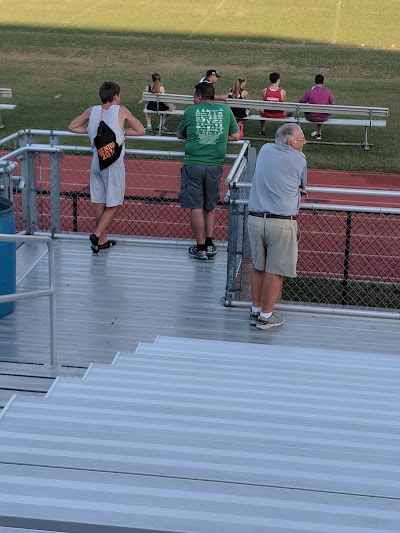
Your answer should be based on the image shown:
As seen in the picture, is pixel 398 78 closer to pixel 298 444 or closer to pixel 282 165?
pixel 282 165

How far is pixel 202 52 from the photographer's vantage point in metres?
27.5

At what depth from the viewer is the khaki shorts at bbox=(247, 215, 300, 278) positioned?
268 inches

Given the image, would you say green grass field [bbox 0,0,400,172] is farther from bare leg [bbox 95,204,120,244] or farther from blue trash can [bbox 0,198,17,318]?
blue trash can [bbox 0,198,17,318]

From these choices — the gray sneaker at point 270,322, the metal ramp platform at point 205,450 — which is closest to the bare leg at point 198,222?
the gray sneaker at point 270,322

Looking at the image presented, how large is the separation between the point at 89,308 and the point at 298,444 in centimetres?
380

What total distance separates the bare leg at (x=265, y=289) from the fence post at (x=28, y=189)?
283 centimetres

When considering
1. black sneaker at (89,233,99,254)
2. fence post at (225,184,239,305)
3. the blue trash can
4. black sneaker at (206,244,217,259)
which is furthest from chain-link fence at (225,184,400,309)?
the blue trash can

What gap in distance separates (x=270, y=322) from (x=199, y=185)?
1690mm

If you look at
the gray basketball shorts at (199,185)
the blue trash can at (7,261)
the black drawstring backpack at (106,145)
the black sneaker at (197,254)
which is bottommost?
the black sneaker at (197,254)

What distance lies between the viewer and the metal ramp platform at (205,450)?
9.65 feet

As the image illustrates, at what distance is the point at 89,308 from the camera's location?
7.43 m

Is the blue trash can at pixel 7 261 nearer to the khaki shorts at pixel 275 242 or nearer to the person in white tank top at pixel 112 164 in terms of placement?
the person in white tank top at pixel 112 164

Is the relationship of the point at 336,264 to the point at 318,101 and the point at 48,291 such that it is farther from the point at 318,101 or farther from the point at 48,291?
the point at 318,101

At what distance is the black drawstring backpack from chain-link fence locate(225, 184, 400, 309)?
4.08ft
